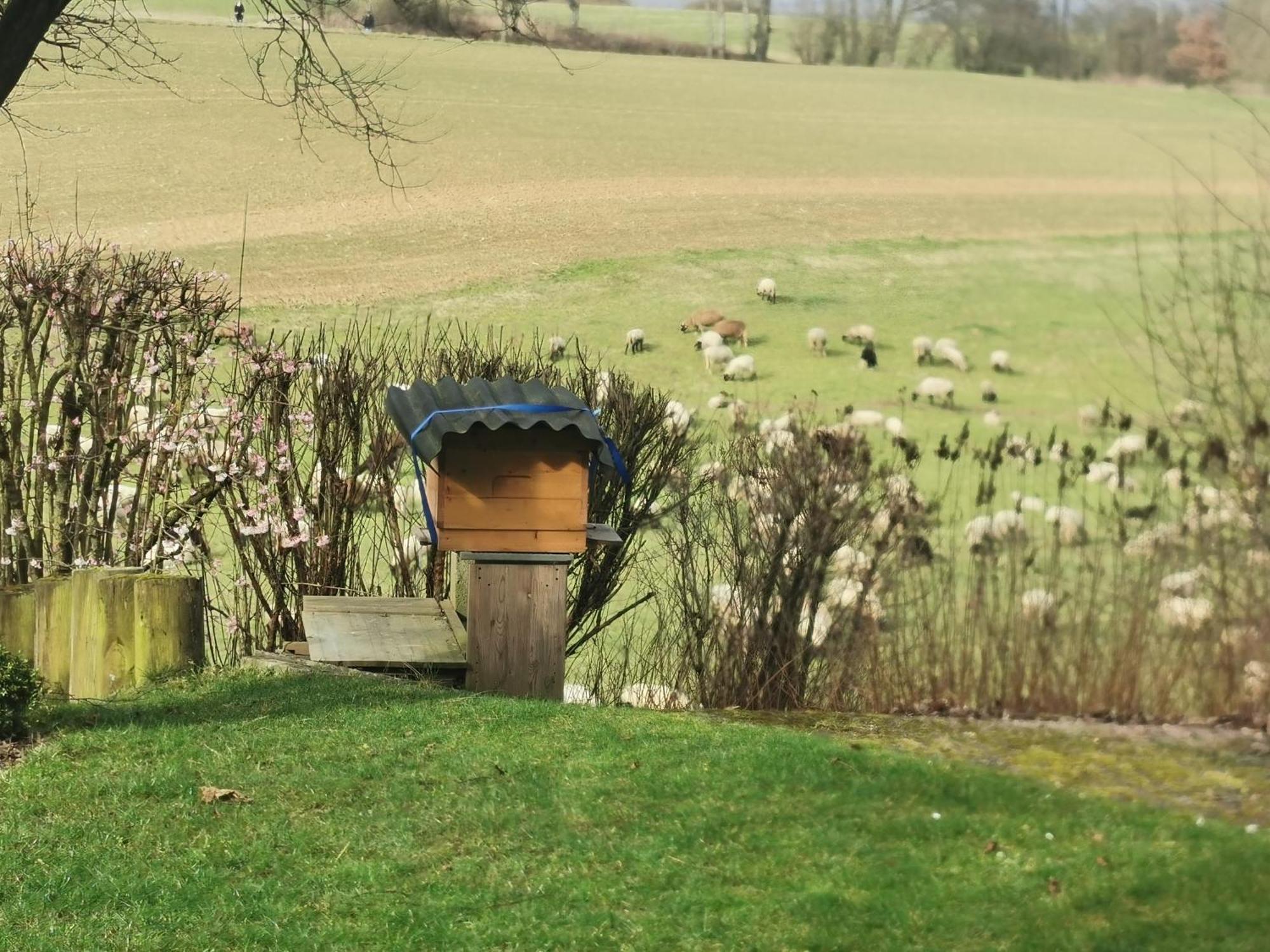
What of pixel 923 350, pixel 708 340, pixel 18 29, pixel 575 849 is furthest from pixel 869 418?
pixel 575 849

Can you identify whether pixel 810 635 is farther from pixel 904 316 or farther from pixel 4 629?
pixel 904 316

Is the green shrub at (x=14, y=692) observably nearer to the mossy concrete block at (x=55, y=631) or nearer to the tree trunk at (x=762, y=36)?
the mossy concrete block at (x=55, y=631)

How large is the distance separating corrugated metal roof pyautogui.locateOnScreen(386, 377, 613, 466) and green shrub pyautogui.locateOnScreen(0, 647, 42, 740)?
5.46ft

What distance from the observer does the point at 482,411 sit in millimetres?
5543

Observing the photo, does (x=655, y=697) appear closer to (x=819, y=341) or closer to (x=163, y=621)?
(x=163, y=621)

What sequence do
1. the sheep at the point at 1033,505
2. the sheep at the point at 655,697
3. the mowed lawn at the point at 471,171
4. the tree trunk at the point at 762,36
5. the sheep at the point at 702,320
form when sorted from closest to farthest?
1. the sheep at the point at 1033,505
2. the sheep at the point at 655,697
3. the sheep at the point at 702,320
4. the mowed lawn at the point at 471,171
5. the tree trunk at the point at 762,36

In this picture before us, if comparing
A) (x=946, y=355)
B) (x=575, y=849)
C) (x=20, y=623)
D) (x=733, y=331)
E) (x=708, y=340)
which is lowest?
(x=20, y=623)

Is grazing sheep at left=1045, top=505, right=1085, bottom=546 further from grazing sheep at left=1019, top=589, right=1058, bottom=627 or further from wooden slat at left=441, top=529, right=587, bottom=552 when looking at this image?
wooden slat at left=441, top=529, right=587, bottom=552

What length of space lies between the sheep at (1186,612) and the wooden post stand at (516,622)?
2.45 metres

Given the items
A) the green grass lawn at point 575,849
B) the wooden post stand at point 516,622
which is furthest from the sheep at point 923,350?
the green grass lawn at point 575,849

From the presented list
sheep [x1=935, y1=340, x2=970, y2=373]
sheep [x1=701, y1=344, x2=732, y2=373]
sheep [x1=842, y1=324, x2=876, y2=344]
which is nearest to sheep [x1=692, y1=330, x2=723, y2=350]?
sheep [x1=701, y1=344, x2=732, y2=373]

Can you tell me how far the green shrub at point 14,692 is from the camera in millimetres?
4859

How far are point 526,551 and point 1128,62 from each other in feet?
13.0

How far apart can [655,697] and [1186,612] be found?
2.97 metres
